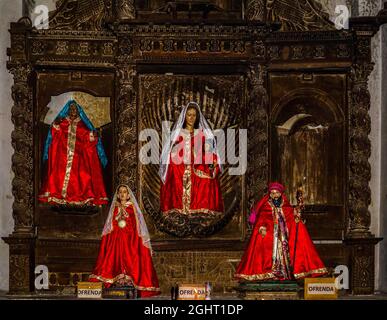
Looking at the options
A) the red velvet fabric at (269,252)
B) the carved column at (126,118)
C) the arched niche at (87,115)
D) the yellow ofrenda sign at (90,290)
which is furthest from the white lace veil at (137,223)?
the red velvet fabric at (269,252)

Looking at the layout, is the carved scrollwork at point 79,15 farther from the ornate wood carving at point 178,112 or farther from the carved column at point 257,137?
the carved column at point 257,137

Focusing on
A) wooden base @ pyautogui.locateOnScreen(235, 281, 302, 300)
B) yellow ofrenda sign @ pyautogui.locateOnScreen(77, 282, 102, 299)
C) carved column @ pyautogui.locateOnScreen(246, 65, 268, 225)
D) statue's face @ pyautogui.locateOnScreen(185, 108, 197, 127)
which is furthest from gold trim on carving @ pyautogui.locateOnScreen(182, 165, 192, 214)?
yellow ofrenda sign @ pyautogui.locateOnScreen(77, 282, 102, 299)

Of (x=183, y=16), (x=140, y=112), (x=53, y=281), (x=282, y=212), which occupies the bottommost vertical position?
(x=53, y=281)

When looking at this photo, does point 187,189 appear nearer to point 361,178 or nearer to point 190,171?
point 190,171

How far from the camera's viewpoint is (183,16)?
15867 millimetres

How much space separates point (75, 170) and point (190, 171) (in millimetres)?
1722

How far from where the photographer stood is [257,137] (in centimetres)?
1554

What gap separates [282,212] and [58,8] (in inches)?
183

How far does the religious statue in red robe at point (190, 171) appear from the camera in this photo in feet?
51.2

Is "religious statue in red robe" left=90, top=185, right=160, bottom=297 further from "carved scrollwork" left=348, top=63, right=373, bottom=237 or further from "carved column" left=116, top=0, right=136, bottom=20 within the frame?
"carved scrollwork" left=348, top=63, right=373, bottom=237

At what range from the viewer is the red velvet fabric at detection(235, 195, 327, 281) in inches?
560

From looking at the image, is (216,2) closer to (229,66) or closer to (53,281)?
(229,66)

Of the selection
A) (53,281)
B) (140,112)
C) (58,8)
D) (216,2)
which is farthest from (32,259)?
(216,2)

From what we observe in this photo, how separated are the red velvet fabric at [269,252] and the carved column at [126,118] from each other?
212 cm
